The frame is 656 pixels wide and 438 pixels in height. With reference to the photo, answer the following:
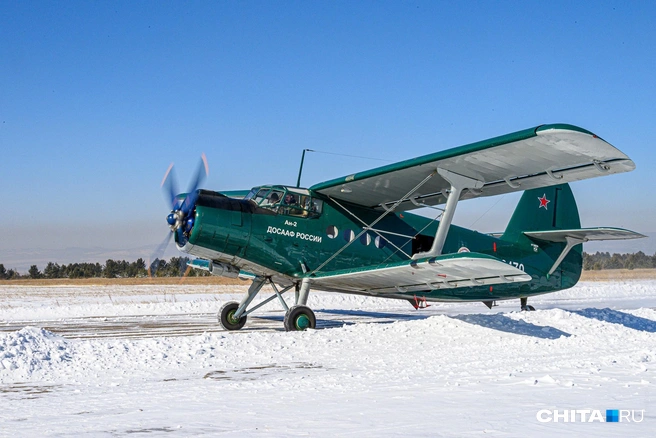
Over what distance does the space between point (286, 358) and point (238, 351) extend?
93 centimetres

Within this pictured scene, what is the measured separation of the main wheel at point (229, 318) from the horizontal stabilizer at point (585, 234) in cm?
891

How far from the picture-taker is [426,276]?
12.8 metres

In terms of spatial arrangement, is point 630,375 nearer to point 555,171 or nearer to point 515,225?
point 555,171

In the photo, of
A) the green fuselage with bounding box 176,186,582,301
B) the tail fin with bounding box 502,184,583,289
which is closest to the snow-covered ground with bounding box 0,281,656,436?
the green fuselage with bounding box 176,186,582,301

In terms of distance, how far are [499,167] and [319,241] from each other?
4470 mm

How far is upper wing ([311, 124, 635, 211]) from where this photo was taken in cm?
1035

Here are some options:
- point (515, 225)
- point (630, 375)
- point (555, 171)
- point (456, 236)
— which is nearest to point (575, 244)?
point (515, 225)

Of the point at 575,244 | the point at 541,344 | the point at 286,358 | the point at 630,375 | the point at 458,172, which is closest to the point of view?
the point at 630,375

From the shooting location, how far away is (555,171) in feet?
39.2

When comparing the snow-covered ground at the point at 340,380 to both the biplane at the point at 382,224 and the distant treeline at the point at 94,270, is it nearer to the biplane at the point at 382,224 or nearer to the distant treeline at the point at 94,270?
the biplane at the point at 382,224

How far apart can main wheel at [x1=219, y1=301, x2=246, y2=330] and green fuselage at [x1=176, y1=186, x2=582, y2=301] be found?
1.31m

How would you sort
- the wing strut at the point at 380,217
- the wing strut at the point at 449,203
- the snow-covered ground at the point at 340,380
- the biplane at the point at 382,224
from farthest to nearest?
the wing strut at the point at 380,217, the wing strut at the point at 449,203, the biplane at the point at 382,224, the snow-covered ground at the point at 340,380

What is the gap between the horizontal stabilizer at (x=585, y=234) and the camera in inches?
583

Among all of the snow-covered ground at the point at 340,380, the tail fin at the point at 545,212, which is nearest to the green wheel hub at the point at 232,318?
the snow-covered ground at the point at 340,380
